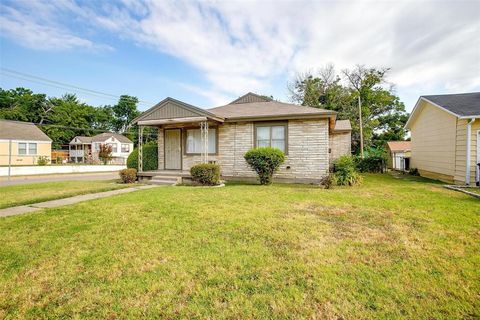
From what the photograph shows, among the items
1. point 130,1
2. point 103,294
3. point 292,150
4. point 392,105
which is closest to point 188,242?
point 103,294

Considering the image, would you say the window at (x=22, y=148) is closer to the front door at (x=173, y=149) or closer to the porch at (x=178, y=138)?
the porch at (x=178, y=138)

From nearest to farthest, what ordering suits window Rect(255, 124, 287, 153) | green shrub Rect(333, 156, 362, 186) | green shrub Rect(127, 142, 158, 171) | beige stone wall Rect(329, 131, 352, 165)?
green shrub Rect(333, 156, 362, 186) < window Rect(255, 124, 287, 153) < green shrub Rect(127, 142, 158, 171) < beige stone wall Rect(329, 131, 352, 165)

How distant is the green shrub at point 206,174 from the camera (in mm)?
9695

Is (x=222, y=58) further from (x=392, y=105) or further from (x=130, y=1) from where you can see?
(x=392, y=105)

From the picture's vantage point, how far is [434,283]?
2.41 metres

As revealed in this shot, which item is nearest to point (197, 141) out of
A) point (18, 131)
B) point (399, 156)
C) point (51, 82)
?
point (399, 156)

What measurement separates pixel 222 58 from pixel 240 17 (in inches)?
A: 201

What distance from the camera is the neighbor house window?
26.1m

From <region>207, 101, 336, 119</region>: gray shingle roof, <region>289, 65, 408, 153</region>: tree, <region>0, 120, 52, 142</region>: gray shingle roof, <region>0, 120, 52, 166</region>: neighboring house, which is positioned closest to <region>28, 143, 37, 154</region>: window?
<region>0, 120, 52, 166</region>: neighboring house

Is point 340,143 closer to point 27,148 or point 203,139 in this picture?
point 203,139

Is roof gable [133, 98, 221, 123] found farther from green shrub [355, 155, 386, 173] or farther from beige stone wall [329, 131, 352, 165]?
green shrub [355, 155, 386, 173]

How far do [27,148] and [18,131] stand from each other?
221cm

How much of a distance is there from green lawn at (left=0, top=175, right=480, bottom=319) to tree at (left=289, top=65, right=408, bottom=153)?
83.8ft

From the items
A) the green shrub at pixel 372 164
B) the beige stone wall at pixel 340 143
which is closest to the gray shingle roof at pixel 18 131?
the beige stone wall at pixel 340 143
